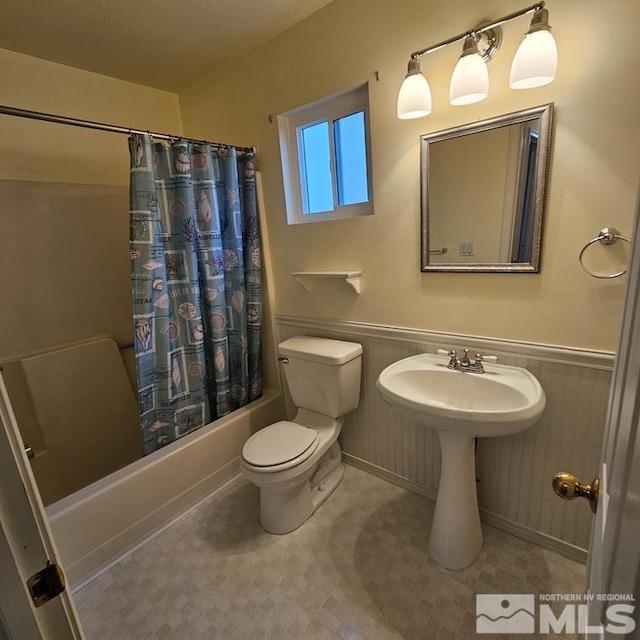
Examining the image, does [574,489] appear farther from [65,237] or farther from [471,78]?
[65,237]

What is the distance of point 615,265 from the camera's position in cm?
117

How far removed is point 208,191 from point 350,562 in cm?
190

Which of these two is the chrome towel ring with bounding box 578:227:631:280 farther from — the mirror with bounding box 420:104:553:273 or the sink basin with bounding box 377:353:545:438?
the sink basin with bounding box 377:353:545:438

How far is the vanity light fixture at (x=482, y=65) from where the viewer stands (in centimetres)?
105

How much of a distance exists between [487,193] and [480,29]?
0.54 m

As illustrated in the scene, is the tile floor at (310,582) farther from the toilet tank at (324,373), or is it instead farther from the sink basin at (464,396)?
the sink basin at (464,396)

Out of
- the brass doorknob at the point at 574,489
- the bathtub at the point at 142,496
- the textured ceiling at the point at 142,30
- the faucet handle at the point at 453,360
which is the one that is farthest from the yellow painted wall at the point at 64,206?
the brass doorknob at the point at 574,489

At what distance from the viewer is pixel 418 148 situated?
4.89 ft

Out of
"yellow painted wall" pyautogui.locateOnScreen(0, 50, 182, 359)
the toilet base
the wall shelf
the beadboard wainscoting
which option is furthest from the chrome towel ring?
"yellow painted wall" pyautogui.locateOnScreen(0, 50, 182, 359)

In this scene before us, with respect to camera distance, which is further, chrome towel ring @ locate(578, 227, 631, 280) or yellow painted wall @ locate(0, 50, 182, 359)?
yellow painted wall @ locate(0, 50, 182, 359)

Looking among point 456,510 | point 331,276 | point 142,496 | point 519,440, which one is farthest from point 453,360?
point 142,496

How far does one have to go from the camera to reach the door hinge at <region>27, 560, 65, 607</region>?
1.68 feet

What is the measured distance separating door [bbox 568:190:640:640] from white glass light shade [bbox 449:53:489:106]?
88 cm

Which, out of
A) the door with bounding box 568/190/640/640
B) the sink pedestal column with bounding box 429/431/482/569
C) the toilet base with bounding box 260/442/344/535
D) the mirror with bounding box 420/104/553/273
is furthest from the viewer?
the toilet base with bounding box 260/442/344/535
